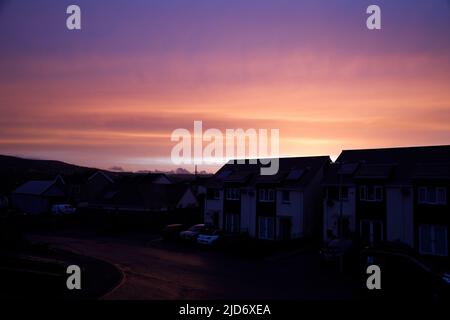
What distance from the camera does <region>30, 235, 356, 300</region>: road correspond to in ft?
59.9

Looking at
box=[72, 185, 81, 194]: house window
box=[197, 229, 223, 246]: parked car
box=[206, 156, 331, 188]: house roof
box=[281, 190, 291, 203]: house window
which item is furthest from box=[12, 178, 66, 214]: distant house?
box=[281, 190, 291, 203]: house window

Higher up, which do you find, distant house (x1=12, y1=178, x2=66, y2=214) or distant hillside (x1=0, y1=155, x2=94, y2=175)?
distant hillside (x1=0, y1=155, x2=94, y2=175)

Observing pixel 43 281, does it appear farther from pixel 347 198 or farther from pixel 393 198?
pixel 393 198

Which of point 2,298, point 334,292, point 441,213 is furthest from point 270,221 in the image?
point 2,298

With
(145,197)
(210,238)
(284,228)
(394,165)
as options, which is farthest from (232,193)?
(394,165)

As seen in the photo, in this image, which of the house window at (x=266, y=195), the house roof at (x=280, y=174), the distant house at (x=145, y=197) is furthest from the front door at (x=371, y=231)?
the distant house at (x=145, y=197)

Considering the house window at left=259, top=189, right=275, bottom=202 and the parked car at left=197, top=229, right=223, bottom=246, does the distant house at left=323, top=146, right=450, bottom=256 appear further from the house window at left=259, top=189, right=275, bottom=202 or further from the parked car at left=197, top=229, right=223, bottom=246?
the parked car at left=197, top=229, right=223, bottom=246

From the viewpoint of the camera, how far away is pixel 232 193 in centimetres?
4244

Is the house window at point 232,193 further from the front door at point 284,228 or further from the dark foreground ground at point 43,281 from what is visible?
the dark foreground ground at point 43,281

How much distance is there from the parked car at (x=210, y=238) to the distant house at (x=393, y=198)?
8.70 m

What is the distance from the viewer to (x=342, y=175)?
1355 inches

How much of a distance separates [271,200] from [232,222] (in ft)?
17.1

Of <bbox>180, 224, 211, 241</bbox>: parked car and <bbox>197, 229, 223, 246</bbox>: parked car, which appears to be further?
<bbox>180, 224, 211, 241</bbox>: parked car

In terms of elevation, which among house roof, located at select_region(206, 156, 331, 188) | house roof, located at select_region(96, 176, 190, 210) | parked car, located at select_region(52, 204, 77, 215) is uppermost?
house roof, located at select_region(206, 156, 331, 188)
